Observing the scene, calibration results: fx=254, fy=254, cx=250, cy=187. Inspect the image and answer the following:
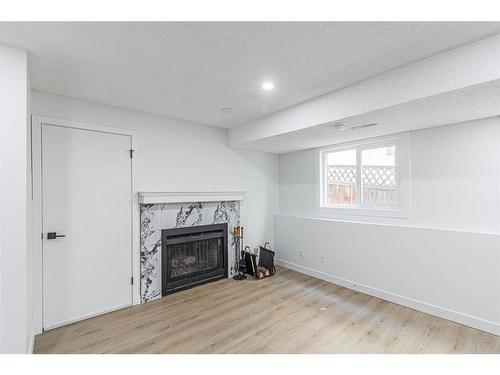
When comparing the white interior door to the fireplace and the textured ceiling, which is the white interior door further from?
the textured ceiling

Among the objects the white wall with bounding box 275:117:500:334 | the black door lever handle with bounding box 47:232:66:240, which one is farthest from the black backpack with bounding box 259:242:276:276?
the black door lever handle with bounding box 47:232:66:240

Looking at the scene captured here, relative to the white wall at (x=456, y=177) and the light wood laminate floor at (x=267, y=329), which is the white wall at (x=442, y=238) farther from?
the light wood laminate floor at (x=267, y=329)

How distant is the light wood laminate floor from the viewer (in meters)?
2.19

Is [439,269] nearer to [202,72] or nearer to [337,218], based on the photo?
[337,218]

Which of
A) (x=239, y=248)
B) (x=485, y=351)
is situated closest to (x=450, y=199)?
(x=485, y=351)

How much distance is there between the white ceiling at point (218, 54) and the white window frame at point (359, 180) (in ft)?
4.52

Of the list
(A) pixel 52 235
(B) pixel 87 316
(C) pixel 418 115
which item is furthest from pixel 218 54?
(B) pixel 87 316

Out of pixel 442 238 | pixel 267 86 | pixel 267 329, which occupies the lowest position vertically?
pixel 267 329

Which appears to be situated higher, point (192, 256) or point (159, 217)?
point (159, 217)

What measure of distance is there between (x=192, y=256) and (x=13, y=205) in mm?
2191

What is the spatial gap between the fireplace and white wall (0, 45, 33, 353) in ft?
5.21

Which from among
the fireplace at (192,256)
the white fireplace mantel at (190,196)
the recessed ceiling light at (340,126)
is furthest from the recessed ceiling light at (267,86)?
the fireplace at (192,256)

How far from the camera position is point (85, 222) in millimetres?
2699

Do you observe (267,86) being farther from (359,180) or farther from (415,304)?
(415,304)
